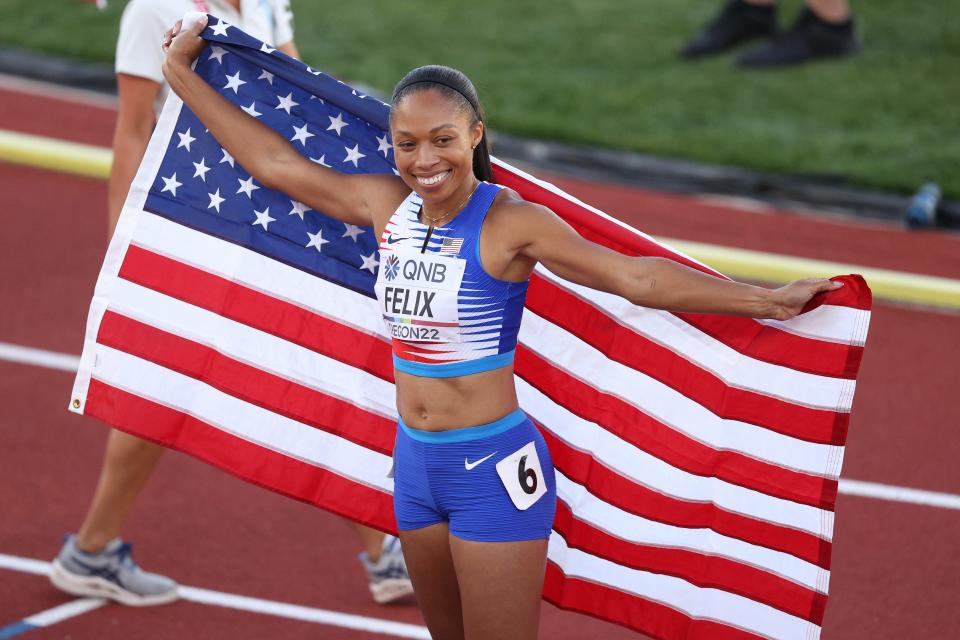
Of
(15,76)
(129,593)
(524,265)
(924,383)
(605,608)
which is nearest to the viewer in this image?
(524,265)

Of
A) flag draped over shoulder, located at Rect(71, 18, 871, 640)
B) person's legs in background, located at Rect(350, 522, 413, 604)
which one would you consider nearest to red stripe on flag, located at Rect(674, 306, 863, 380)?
flag draped over shoulder, located at Rect(71, 18, 871, 640)

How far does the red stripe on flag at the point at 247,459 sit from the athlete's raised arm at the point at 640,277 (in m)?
1.40

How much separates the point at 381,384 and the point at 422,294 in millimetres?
1069

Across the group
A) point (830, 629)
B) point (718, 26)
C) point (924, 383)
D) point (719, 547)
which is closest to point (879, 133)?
point (718, 26)

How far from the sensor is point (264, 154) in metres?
4.65

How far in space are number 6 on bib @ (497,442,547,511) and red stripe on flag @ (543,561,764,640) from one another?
826 mm

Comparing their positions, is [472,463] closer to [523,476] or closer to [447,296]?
[523,476]

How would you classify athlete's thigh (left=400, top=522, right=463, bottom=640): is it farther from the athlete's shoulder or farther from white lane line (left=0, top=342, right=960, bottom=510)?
white lane line (left=0, top=342, right=960, bottom=510)

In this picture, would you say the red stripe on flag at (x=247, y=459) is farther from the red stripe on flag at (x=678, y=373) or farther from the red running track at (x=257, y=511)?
the red stripe on flag at (x=678, y=373)

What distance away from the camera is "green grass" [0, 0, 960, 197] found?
1291cm

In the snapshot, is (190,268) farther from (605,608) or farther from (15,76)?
(15,76)

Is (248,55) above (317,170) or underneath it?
above

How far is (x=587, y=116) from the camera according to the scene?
13.5 metres

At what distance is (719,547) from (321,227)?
187cm
